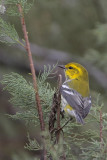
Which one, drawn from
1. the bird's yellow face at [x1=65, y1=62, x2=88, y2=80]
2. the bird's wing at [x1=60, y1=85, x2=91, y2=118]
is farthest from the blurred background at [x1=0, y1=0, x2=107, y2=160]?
the bird's wing at [x1=60, y1=85, x2=91, y2=118]

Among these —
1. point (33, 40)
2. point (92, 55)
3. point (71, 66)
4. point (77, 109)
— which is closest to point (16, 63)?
point (33, 40)

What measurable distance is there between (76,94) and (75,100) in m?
0.19

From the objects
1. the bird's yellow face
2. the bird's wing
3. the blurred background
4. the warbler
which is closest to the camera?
the warbler

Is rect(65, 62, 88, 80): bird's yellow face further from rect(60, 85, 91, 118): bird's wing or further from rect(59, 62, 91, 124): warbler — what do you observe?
rect(60, 85, 91, 118): bird's wing

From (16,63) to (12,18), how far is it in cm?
96

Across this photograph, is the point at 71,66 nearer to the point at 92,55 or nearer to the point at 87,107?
the point at 87,107

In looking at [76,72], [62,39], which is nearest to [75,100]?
[76,72]

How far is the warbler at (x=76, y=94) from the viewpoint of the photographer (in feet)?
12.3

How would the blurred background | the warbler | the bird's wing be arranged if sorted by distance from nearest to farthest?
the warbler
the bird's wing
the blurred background

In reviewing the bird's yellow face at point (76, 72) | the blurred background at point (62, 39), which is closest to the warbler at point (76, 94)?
the bird's yellow face at point (76, 72)

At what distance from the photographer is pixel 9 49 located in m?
7.27

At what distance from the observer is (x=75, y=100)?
413 cm

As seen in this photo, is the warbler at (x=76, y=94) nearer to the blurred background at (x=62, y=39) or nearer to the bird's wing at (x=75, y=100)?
the bird's wing at (x=75, y=100)

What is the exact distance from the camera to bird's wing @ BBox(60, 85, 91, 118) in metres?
3.87
